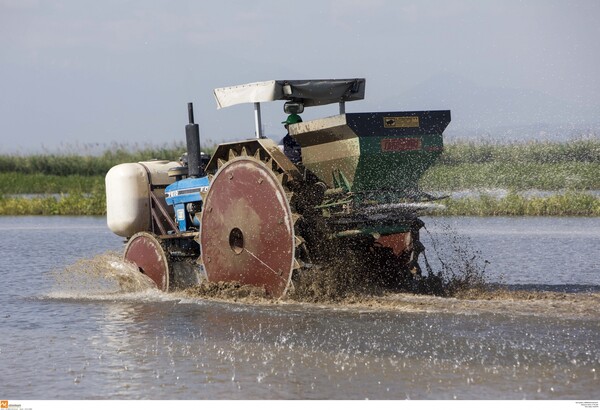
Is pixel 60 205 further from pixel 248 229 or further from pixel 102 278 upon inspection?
pixel 248 229

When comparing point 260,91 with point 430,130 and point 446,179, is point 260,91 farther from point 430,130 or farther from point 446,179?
point 446,179

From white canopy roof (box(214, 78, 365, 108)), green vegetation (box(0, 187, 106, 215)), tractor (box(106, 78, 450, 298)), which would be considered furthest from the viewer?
green vegetation (box(0, 187, 106, 215))

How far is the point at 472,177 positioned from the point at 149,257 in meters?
14.9

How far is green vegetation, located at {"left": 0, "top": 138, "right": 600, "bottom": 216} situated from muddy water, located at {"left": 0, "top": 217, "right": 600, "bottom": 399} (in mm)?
3807

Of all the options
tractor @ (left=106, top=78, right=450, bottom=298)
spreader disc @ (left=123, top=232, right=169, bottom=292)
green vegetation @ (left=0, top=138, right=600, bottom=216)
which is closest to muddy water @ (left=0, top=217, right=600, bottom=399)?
spreader disc @ (left=123, top=232, right=169, bottom=292)

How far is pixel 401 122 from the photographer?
10883mm

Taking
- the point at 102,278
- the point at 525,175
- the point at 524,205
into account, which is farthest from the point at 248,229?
the point at 525,175

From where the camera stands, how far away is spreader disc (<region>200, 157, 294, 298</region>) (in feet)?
35.4

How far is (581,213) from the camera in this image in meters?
23.1

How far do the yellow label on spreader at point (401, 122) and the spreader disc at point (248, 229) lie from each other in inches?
49.8

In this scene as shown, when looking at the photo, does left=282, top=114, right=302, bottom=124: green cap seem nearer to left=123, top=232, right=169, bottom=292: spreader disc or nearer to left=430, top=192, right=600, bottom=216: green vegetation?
left=123, top=232, right=169, bottom=292: spreader disc

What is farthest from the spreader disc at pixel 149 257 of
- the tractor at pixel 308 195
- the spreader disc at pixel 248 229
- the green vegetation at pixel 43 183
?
the green vegetation at pixel 43 183
